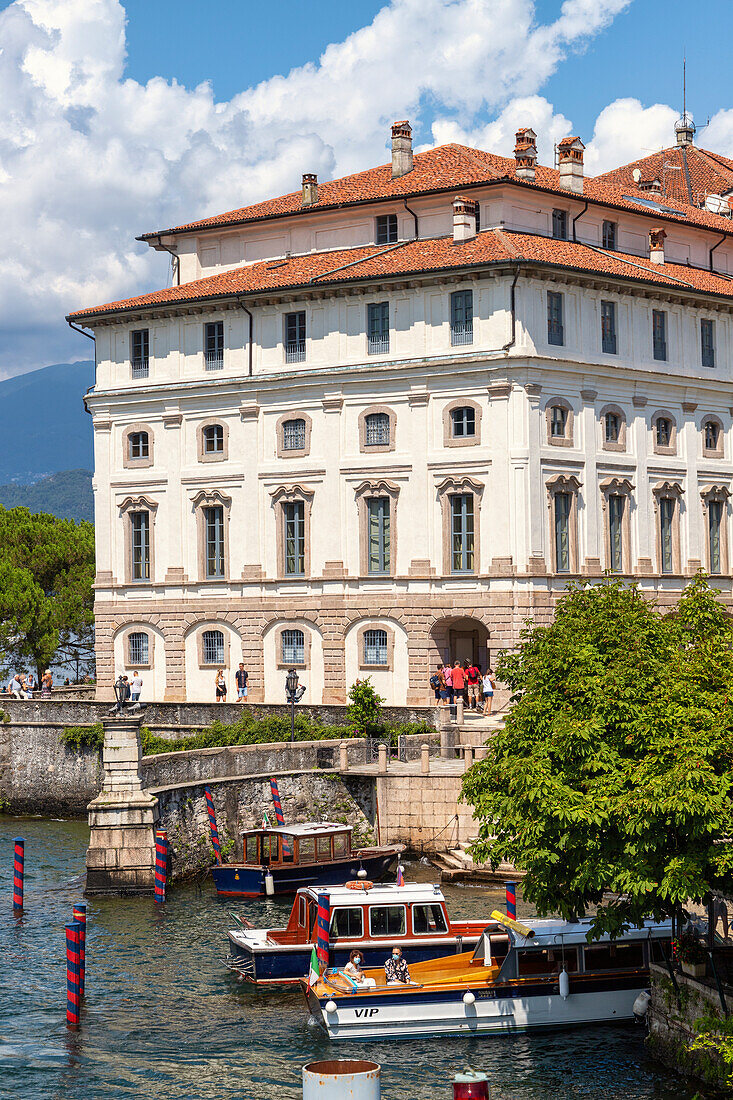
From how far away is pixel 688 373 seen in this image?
64.6 metres

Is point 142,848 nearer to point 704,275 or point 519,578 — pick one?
point 519,578

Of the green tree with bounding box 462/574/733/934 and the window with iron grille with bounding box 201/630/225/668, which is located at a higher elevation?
the window with iron grille with bounding box 201/630/225/668

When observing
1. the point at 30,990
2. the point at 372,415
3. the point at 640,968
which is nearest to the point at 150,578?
the point at 372,415

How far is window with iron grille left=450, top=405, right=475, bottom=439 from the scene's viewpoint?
193 ft

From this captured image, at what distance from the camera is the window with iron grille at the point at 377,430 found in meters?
60.5

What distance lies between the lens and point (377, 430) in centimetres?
6072

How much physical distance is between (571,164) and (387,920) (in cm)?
4214

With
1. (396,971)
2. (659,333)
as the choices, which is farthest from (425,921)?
(659,333)

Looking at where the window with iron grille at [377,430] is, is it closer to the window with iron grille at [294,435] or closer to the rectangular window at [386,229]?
the window with iron grille at [294,435]

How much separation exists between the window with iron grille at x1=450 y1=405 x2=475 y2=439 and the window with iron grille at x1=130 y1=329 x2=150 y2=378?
14.6 metres

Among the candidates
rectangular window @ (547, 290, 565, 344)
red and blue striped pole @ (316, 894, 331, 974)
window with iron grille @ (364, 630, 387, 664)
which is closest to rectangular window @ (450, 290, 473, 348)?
rectangular window @ (547, 290, 565, 344)

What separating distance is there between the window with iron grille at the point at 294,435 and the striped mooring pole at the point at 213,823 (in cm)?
2024

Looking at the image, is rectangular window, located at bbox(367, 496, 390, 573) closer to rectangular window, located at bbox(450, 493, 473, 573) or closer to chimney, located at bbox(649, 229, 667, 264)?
rectangular window, located at bbox(450, 493, 473, 573)

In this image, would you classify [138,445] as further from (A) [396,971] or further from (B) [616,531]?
(A) [396,971]
